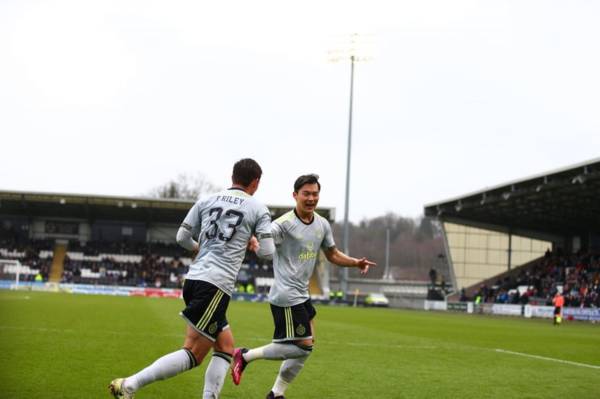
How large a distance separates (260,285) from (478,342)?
42014mm

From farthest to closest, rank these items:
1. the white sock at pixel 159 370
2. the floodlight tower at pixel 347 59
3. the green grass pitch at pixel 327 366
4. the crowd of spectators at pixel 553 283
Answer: the floodlight tower at pixel 347 59, the crowd of spectators at pixel 553 283, the green grass pitch at pixel 327 366, the white sock at pixel 159 370

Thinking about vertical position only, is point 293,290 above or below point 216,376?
above

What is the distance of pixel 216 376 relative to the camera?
610 cm

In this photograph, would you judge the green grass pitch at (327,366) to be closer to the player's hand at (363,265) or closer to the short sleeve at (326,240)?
the player's hand at (363,265)

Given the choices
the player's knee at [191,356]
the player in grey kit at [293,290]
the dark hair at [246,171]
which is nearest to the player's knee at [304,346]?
the player in grey kit at [293,290]

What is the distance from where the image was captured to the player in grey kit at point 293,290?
7348 millimetres

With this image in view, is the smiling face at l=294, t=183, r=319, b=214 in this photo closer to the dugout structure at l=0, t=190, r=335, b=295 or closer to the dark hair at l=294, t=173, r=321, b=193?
the dark hair at l=294, t=173, r=321, b=193

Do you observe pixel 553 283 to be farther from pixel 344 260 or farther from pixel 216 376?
pixel 216 376

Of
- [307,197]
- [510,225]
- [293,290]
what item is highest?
[510,225]

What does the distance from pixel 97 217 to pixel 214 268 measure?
59.2m

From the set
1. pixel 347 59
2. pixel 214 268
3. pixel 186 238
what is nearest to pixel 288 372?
pixel 214 268

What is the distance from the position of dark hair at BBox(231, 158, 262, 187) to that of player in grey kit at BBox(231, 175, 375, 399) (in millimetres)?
1103

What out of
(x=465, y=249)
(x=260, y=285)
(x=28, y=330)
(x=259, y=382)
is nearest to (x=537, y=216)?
(x=465, y=249)

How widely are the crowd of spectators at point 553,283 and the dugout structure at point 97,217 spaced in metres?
14.0
